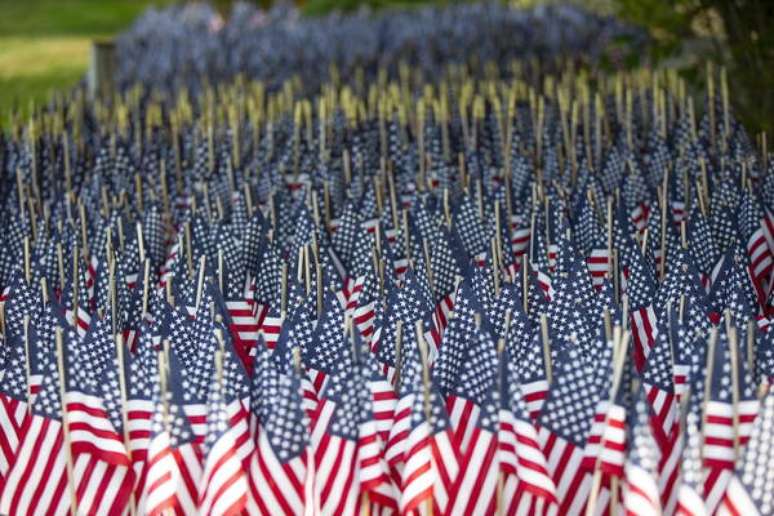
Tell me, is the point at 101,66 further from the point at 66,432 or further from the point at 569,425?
the point at 569,425

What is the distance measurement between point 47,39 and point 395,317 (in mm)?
28280

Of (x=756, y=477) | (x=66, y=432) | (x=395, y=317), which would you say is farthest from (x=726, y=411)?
(x=66, y=432)

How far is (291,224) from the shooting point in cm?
912

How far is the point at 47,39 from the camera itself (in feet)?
107

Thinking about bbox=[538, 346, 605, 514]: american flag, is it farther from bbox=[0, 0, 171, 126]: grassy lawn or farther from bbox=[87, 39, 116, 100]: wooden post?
bbox=[87, 39, 116, 100]: wooden post

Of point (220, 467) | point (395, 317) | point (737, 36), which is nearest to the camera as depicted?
point (220, 467)

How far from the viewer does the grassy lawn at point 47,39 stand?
2197 centimetres

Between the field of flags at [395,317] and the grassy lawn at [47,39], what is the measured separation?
4.86m

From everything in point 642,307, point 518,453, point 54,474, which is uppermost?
point 642,307

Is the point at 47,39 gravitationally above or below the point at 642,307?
below

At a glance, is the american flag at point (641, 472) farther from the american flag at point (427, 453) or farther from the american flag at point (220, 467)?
the american flag at point (220, 467)

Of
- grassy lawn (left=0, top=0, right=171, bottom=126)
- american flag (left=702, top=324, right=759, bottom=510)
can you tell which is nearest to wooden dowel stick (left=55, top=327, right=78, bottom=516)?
american flag (left=702, top=324, right=759, bottom=510)

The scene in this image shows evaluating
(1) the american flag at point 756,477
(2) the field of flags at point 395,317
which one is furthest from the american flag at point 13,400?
(1) the american flag at point 756,477

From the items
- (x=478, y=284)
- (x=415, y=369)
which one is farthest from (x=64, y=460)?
(x=478, y=284)
